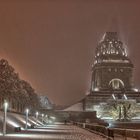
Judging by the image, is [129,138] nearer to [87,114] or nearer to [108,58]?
[87,114]

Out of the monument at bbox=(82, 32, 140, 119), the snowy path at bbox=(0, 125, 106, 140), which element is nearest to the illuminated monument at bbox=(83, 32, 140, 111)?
the monument at bbox=(82, 32, 140, 119)

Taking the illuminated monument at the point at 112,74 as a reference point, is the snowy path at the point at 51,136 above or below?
below

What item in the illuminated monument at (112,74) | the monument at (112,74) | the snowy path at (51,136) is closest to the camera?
the snowy path at (51,136)

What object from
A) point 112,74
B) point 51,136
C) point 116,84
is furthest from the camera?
point 112,74

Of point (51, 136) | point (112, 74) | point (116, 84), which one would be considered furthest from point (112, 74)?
point (51, 136)

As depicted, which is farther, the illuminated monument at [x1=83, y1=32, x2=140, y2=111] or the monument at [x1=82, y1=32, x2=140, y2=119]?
the illuminated monument at [x1=83, y1=32, x2=140, y2=111]

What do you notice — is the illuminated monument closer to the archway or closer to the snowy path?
the archway

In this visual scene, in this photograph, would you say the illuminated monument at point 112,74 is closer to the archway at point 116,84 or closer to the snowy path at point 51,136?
the archway at point 116,84

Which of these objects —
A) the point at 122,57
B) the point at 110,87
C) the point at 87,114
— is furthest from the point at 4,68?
the point at 122,57

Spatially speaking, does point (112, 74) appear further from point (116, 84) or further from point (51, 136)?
point (51, 136)

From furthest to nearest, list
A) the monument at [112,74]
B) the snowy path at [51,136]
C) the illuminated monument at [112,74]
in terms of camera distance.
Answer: the illuminated monument at [112,74] → the monument at [112,74] → the snowy path at [51,136]

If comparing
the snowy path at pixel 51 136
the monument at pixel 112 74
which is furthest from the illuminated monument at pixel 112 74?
the snowy path at pixel 51 136

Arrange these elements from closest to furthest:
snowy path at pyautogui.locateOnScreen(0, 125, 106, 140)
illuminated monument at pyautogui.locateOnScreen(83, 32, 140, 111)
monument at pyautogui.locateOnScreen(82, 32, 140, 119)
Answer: snowy path at pyautogui.locateOnScreen(0, 125, 106, 140) → monument at pyautogui.locateOnScreen(82, 32, 140, 119) → illuminated monument at pyautogui.locateOnScreen(83, 32, 140, 111)

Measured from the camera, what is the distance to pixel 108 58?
18588 centimetres
